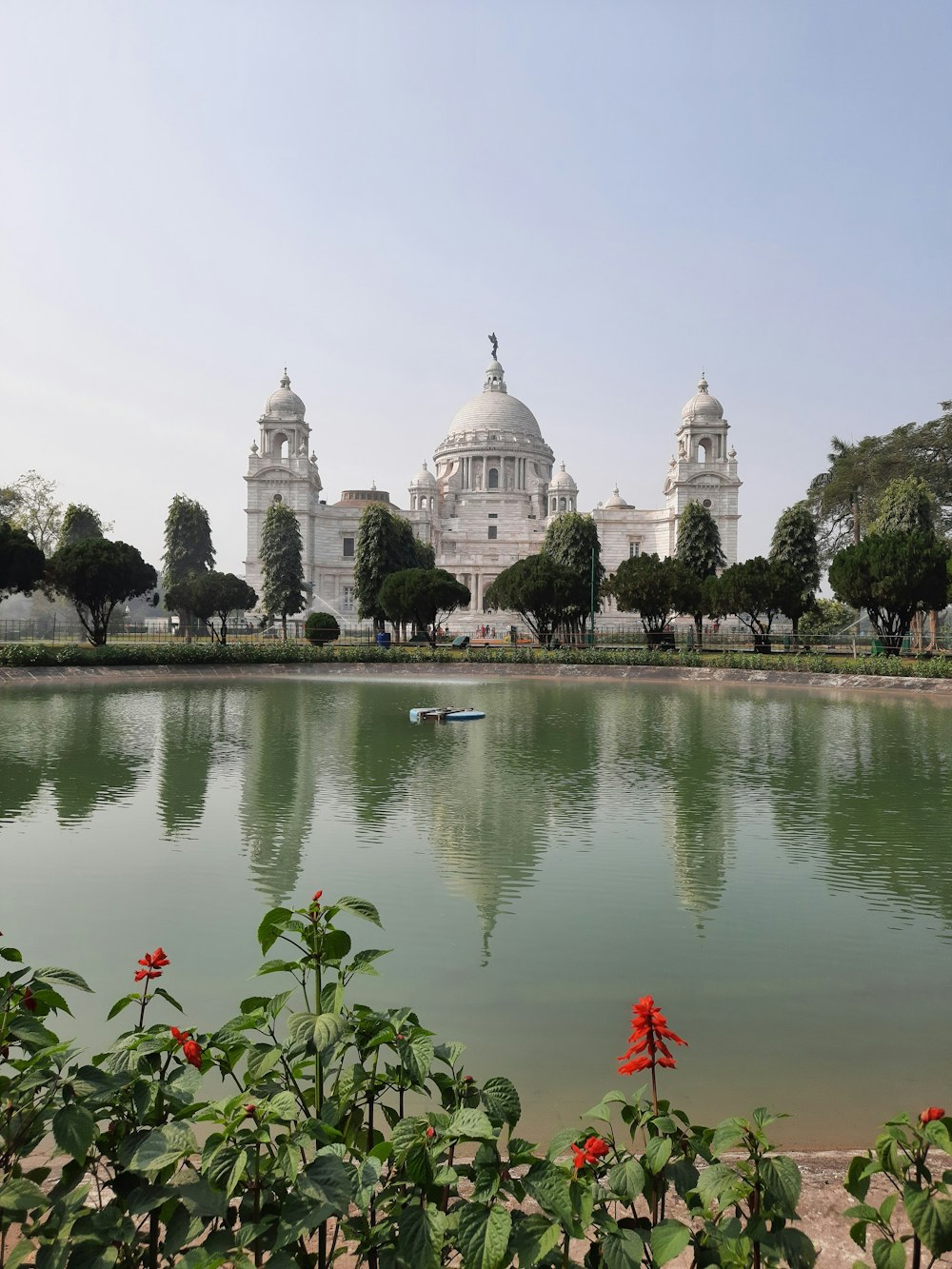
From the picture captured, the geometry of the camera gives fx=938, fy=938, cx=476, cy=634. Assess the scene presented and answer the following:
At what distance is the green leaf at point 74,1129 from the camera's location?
240cm

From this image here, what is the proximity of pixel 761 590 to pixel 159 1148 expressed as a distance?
4159 centimetres

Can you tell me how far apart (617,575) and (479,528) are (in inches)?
1734

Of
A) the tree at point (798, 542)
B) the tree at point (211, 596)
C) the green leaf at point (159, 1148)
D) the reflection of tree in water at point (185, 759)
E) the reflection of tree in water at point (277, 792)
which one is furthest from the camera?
the tree at point (798, 542)

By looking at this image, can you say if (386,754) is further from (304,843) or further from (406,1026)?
(406,1026)

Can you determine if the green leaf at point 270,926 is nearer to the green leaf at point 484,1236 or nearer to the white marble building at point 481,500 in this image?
the green leaf at point 484,1236

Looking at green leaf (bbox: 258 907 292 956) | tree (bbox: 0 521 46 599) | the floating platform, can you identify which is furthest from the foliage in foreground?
tree (bbox: 0 521 46 599)

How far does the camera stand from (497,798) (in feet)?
38.2

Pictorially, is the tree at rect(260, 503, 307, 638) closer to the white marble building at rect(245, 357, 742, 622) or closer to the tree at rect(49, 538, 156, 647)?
the white marble building at rect(245, 357, 742, 622)

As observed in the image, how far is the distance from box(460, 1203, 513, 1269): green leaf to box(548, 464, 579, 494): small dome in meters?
87.7

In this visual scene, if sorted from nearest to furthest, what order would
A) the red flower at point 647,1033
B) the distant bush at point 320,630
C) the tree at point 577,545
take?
1. the red flower at point 647,1033
2. the distant bush at point 320,630
3. the tree at point 577,545

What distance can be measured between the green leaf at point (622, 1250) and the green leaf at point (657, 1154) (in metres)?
0.18

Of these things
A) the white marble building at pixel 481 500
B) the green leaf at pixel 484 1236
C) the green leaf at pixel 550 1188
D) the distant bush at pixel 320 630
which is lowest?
the green leaf at pixel 484 1236

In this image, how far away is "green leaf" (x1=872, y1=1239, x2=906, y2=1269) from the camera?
2268 millimetres

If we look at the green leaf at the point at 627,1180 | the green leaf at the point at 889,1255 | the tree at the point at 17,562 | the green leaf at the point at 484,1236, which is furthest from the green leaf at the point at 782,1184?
the tree at the point at 17,562
